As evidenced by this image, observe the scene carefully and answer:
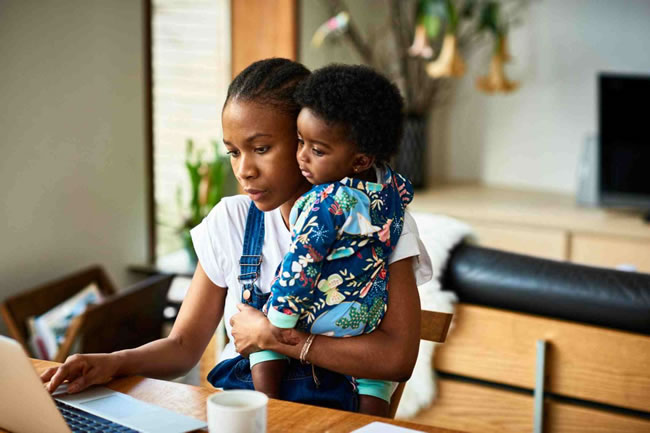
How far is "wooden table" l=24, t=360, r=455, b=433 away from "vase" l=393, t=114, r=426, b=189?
3.12 meters

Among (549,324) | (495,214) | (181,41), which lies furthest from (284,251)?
(495,214)

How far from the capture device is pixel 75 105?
8.78ft

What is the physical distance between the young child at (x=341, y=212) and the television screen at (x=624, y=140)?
2992mm

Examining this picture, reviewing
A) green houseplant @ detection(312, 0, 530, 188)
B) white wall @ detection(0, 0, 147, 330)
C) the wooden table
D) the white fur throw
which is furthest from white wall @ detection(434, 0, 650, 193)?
the wooden table

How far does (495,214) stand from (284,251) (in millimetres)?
2641

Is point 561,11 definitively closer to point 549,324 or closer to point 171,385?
point 549,324

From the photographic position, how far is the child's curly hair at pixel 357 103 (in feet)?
3.64

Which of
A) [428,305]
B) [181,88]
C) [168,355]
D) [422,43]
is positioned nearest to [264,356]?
[168,355]

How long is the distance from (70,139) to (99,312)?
0.69 m

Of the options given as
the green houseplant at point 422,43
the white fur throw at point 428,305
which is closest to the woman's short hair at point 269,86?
the white fur throw at point 428,305

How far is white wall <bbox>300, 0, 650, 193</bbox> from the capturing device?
4121mm

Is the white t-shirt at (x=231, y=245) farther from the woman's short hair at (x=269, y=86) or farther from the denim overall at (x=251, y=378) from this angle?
the woman's short hair at (x=269, y=86)

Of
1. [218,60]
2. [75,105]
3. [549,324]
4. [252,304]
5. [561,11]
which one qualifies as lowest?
[549,324]

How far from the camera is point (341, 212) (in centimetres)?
111
